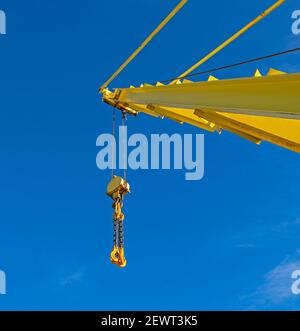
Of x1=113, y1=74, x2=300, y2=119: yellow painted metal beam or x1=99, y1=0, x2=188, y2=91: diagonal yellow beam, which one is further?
x1=99, y1=0, x2=188, y2=91: diagonal yellow beam

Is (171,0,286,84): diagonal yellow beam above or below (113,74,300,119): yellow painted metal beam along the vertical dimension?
above

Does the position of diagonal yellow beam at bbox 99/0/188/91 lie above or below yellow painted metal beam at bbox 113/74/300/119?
above

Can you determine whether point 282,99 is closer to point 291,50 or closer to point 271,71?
point 291,50

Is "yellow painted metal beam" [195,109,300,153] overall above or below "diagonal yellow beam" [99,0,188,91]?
below

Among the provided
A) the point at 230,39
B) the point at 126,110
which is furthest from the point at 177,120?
the point at 230,39

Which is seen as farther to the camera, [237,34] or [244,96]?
[237,34]

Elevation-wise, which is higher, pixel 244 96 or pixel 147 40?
pixel 147 40

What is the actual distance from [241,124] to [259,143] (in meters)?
0.49

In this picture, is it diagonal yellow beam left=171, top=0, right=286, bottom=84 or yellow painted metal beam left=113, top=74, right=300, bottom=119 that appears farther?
diagonal yellow beam left=171, top=0, right=286, bottom=84

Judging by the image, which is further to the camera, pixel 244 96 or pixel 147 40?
pixel 147 40

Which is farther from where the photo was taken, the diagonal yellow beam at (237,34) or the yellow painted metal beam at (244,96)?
the diagonal yellow beam at (237,34)

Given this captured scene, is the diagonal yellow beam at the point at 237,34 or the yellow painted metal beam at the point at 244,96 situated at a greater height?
the diagonal yellow beam at the point at 237,34

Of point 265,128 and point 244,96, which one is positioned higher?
point 265,128

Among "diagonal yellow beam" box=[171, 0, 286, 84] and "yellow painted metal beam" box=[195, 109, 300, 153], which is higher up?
"diagonal yellow beam" box=[171, 0, 286, 84]
